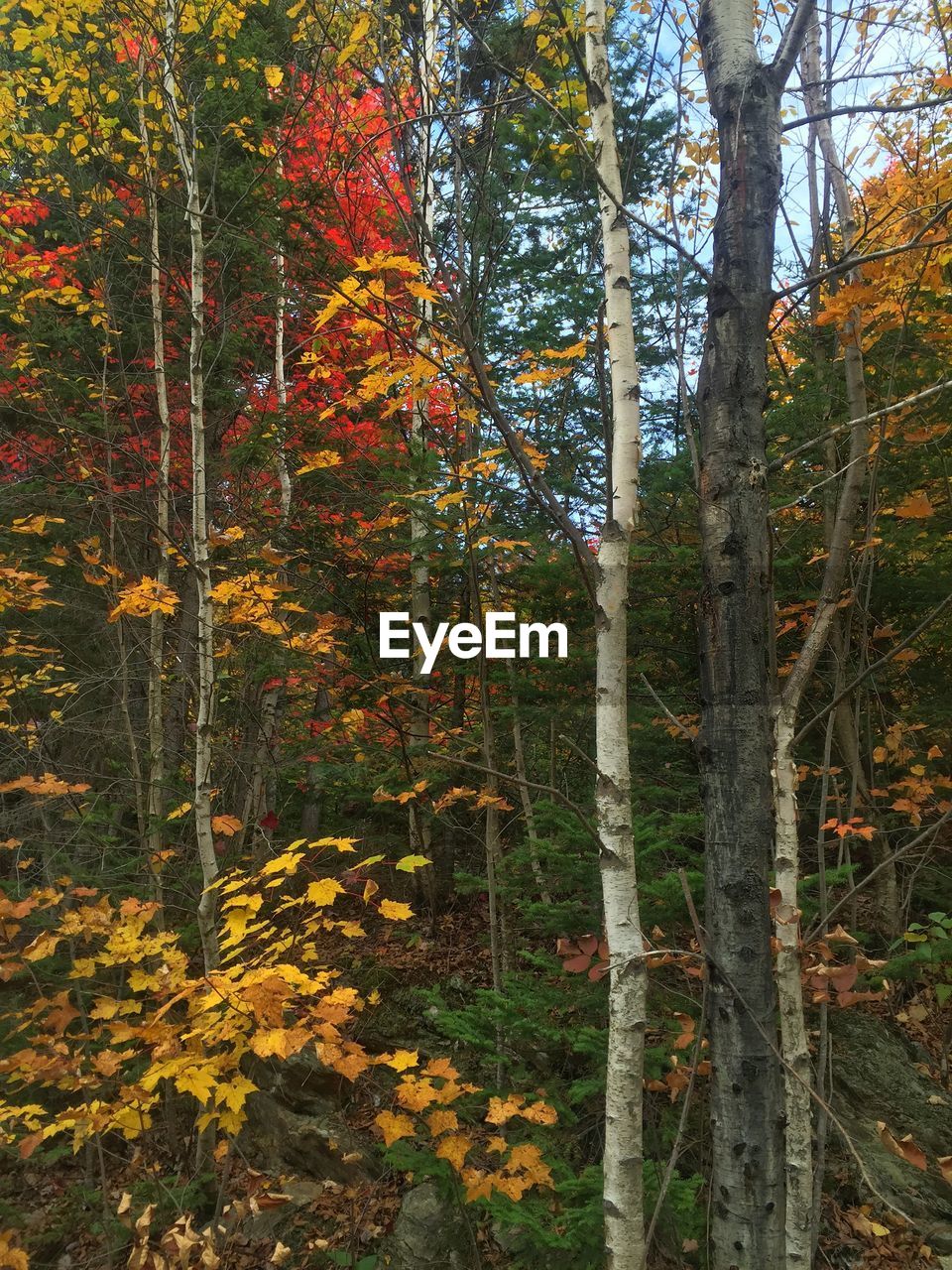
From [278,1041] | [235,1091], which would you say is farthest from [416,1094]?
[278,1041]

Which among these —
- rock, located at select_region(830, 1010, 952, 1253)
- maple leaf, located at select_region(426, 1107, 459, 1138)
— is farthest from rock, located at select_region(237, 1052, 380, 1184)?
rock, located at select_region(830, 1010, 952, 1253)

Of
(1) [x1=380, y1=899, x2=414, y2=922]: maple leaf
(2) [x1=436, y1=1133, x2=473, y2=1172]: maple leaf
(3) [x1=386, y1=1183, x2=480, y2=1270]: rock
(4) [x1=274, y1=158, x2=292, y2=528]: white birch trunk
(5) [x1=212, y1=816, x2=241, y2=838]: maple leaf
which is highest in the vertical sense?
(4) [x1=274, y1=158, x2=292, y2=528]: white birch trunk

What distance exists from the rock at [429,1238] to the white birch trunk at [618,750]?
2507mm

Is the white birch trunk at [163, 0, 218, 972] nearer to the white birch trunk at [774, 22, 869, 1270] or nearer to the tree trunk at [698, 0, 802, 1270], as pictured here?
the white birch trunk at [774, 22, 869, 1270]

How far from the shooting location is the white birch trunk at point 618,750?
2193 mm

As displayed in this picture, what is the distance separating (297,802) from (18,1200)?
455 cm

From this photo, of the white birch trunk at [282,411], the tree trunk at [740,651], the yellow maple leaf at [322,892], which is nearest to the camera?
the tree trunk at [740,651]

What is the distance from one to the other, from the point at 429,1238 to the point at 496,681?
3598 mm

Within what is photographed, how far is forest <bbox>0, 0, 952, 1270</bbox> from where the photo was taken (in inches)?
84.9

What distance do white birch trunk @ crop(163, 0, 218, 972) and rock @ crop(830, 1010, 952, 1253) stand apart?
4094mm

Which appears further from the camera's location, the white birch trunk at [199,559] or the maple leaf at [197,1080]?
the white birch trunk at [199,559]

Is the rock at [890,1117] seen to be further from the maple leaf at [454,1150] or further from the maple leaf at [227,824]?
the maple leaf at [227,824]

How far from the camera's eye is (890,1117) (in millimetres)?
4742

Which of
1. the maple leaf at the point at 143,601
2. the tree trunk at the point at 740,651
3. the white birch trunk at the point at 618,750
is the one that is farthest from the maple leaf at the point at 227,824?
the tree trunk at the point at 740,651
